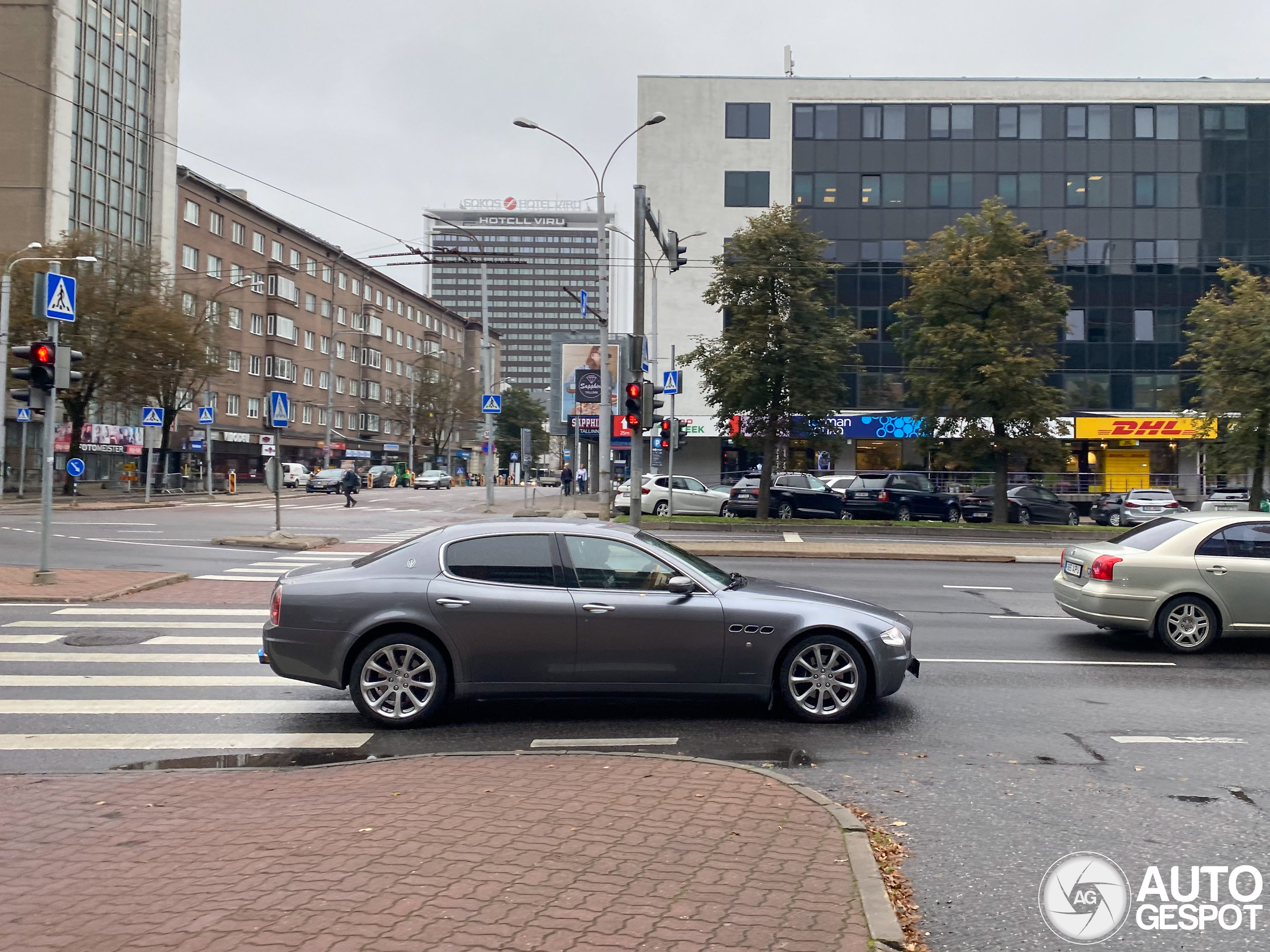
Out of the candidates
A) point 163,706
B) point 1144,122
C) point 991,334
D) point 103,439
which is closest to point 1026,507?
point 991,334

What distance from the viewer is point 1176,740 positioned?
6.84 meters

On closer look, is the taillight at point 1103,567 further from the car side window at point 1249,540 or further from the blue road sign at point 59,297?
the blue road sign at point 59,297

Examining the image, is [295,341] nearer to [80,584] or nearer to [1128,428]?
[1128,428]

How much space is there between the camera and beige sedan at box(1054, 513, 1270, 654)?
9.95 meters

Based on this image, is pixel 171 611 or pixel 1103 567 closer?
pixel 1103 567

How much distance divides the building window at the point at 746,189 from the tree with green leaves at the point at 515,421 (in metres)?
77.8

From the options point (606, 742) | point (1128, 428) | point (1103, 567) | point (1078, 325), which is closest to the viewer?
point (606, 742)

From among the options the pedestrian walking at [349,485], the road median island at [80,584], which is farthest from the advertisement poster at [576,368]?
the road median island at [80,584]

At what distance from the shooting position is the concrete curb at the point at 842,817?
3.74 m

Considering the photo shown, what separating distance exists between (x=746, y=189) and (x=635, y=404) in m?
35.3

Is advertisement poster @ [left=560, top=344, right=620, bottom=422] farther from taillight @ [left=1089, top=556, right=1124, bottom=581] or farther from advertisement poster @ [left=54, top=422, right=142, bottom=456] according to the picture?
taillight @ [left=1089, top=556, right=1124, bottom=581]

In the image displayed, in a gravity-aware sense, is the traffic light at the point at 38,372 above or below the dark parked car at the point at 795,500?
above

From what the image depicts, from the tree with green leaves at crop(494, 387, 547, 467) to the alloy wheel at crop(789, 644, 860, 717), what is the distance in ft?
395

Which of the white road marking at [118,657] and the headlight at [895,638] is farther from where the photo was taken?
the white road marking at [118,657]
